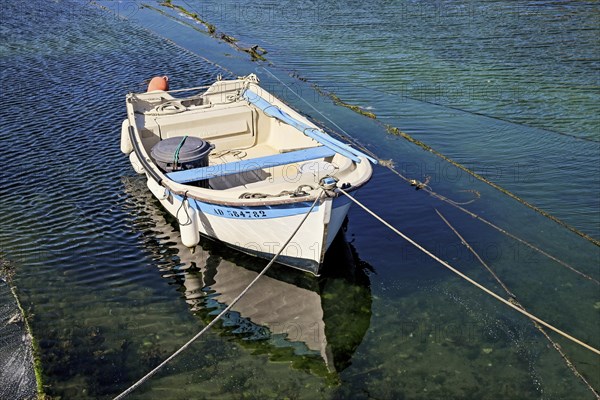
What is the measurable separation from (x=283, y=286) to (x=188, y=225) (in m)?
2.50

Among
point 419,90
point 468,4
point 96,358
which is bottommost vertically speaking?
point 96,358

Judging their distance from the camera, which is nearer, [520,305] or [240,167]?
[520,305]

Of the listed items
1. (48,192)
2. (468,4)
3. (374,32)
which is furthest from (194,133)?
(468,4)

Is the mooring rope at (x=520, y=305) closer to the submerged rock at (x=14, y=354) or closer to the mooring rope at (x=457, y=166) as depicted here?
the mooring rope at (x=457, y=166)

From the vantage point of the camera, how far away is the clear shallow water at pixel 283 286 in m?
11.3

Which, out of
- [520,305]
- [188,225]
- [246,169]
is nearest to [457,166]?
[520,305]

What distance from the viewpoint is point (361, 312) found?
13.1 metres

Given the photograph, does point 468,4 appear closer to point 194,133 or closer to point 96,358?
point 194,133

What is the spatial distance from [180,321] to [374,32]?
23.6m

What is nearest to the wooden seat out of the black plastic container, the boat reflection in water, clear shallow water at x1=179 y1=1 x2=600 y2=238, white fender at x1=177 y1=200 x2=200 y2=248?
the black plastic container

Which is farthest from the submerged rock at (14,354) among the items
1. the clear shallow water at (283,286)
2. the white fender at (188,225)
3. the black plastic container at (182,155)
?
the black plastic container at (182,155)

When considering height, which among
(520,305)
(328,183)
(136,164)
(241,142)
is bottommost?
(520,305)

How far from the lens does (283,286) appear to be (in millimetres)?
13812

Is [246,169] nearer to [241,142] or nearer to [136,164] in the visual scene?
[241,142]
